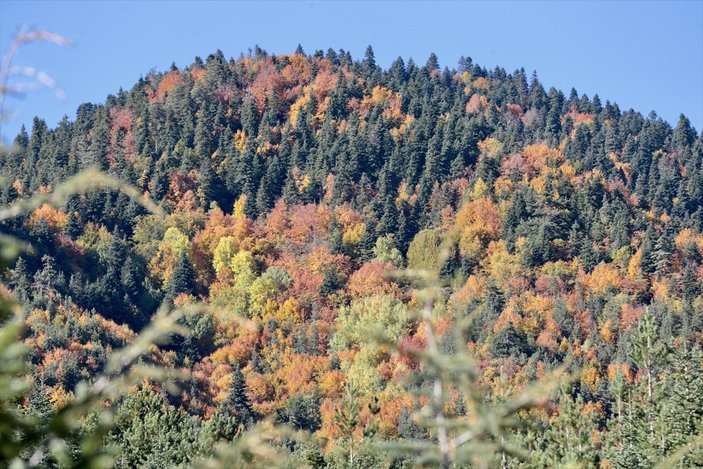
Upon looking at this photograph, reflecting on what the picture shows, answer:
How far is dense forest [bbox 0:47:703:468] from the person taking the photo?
352 feet

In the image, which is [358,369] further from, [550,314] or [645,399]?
[645,399]

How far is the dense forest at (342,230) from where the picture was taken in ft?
352

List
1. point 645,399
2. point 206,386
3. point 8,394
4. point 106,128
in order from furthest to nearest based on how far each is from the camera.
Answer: point 106,128 → point 206,386 → point 645,399 → point 8,394

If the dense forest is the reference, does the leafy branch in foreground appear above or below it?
below

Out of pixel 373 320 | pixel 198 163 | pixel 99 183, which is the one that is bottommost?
pixel 99 183

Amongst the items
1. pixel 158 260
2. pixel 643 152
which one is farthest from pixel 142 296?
pixel 643 152

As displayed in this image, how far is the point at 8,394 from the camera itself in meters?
4.71

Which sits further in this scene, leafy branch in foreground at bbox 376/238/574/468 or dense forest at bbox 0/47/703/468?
dense forest at bbox 0/47/703/468

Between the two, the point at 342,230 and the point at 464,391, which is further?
the point at 342,230

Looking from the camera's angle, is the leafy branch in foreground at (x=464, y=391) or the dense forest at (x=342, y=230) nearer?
the leafy branch in foreground at (x=464, y=391)

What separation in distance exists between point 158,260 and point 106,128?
2639 centimetres

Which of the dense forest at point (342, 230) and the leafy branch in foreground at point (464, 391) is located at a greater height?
the dense forest at point (342, 230)

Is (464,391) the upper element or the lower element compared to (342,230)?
lower

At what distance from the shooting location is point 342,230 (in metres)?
143
